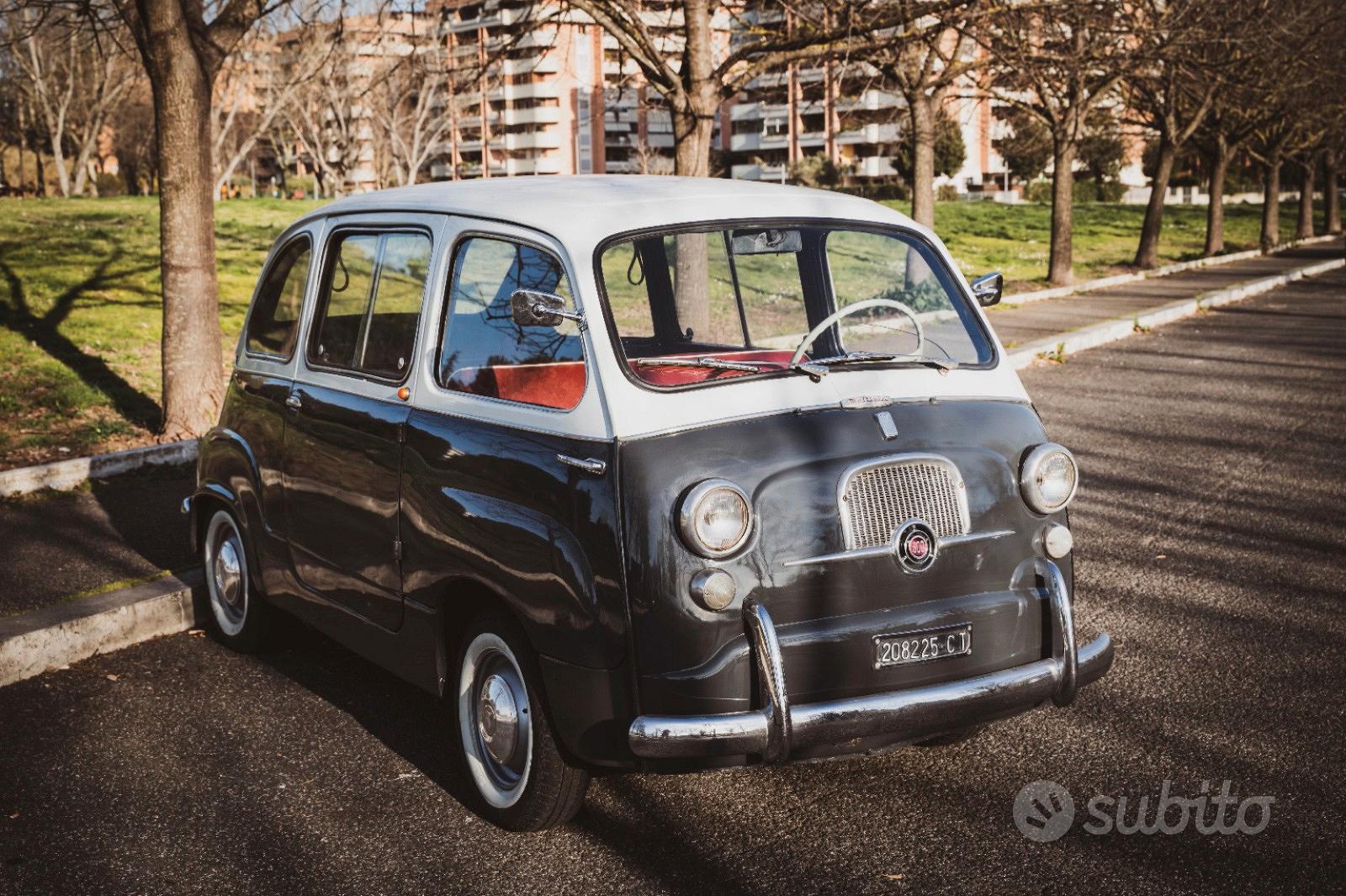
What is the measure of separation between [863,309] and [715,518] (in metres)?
1.24


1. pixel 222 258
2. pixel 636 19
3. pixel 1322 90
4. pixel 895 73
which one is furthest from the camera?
pixel 1322 90

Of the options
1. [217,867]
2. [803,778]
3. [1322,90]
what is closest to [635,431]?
[803,778]

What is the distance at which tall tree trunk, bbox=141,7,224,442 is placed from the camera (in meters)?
9.77

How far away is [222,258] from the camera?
21328mm

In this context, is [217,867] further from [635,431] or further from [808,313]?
[808,313]

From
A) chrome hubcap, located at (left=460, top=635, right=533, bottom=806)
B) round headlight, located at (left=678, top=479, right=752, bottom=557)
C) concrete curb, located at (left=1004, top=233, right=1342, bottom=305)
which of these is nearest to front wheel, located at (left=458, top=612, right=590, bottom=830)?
chrome hubcap, located at (left=460, top=635, right=533, bottom=806)

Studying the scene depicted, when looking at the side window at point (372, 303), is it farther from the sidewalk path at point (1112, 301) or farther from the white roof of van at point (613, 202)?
the sidewalk path at point (1112, 301)

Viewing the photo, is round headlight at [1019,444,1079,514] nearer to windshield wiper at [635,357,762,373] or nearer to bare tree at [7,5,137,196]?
windshield wiper at [635,357,762,373]

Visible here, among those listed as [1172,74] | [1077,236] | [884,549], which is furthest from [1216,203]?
[884,549]

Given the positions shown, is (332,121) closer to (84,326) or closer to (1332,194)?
(1332,194)

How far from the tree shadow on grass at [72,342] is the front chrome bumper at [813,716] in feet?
25.7

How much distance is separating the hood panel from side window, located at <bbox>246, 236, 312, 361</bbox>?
2320 mm

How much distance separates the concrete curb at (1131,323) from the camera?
15.5 metres

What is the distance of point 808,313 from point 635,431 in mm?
1592
